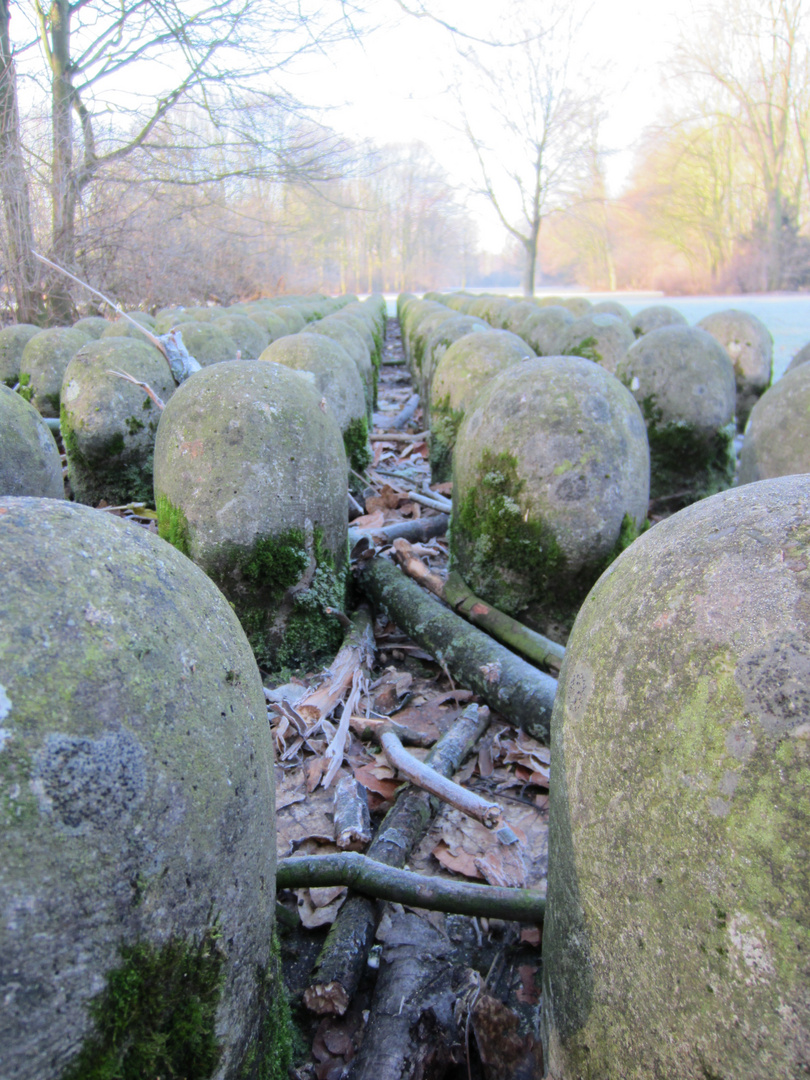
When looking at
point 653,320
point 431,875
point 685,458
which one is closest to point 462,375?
point 685,458

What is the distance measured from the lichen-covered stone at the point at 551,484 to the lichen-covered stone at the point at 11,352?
6326 millimetres

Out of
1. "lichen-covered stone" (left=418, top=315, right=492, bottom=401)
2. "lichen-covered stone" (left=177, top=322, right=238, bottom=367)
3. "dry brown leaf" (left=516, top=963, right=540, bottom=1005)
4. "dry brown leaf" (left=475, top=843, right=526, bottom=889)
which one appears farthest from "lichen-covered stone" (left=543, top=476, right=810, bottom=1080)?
"lichen-covered stone" (left=418, top=315, right=492, bottom=401)

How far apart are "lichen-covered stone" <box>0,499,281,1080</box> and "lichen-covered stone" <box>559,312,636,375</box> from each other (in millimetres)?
8689

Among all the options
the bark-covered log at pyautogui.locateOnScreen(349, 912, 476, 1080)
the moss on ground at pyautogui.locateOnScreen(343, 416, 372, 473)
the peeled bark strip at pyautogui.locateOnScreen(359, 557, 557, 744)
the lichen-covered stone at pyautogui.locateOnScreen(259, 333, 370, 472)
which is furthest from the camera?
the moss on ground at pyautogui.locateOnScreen(343, 416, 372, 473)

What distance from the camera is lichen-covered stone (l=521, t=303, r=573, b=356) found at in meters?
10.8

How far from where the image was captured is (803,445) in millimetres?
4641

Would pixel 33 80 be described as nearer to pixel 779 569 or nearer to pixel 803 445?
pixel 803 445

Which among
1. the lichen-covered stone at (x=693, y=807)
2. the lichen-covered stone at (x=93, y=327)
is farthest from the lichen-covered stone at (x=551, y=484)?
the lichen-covered stone at (x=93, y=327)

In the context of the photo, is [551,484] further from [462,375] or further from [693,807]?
[462,375]

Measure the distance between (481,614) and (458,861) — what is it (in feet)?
5.56

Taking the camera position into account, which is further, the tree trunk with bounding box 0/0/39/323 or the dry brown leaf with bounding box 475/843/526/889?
the tree trunk with bounding box 0/0/39/323

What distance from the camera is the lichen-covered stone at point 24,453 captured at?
12.2ft

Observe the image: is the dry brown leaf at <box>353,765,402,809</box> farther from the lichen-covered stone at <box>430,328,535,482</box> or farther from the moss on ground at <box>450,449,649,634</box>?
the lichen-covered stone at <box>430,328,535,482</box>

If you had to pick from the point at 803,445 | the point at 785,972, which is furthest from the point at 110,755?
the point at 803,445
